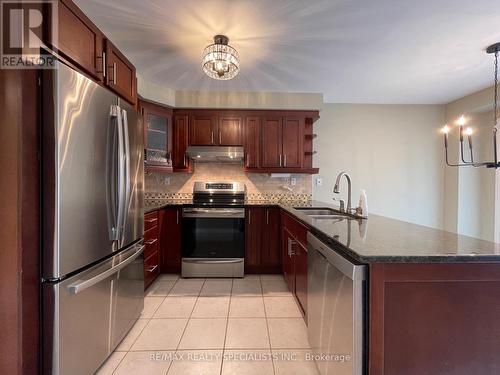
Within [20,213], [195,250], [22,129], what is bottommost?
[195,250]

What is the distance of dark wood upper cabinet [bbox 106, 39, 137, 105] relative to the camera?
1772mm

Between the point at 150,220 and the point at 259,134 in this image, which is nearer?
the point at 150,220

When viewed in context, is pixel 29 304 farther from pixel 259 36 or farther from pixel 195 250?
pixel 259 36

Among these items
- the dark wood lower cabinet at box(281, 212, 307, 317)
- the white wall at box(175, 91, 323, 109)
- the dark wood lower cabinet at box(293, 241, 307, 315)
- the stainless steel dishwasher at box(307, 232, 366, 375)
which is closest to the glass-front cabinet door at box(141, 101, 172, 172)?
the white wall at box(175, 91, 323, 109)

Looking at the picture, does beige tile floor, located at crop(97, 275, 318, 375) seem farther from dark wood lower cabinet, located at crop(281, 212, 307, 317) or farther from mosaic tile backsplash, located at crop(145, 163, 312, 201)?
mosaic tile backsplash, located at crop(145, 163, 312, 201)

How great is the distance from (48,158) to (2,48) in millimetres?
516

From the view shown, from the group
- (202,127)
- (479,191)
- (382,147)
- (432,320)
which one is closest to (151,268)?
(202,127)

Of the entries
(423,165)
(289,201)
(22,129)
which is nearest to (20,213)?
(22,129)

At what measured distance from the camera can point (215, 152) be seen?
11.2 ft

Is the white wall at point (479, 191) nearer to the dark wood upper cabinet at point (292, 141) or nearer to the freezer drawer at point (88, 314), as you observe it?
the dark wood upper cabinet at point (292, 141)

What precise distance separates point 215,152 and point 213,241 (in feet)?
3.88

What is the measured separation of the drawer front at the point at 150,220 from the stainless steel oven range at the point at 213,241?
37 cm

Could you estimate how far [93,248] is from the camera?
149cm

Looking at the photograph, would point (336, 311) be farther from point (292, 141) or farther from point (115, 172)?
point (292, 141)
